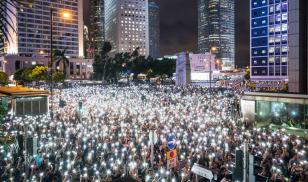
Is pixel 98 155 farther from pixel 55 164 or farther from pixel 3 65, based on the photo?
pixel 3 65

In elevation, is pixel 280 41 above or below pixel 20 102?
above

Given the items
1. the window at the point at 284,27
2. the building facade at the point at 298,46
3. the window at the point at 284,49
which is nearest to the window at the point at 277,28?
the window at the point at 284,27

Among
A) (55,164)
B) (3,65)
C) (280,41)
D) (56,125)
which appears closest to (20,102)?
(56,125)

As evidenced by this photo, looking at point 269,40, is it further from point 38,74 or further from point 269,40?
point 38,74

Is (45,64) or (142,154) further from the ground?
(45,64)

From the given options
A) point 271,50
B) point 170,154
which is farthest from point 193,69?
point 170,154

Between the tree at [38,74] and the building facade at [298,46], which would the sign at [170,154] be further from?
the tree at [38,74]

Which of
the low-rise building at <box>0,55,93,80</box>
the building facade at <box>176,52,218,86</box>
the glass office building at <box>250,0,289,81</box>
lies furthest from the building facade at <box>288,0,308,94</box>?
the low-rise building at <box>0,55,93,80</box>
